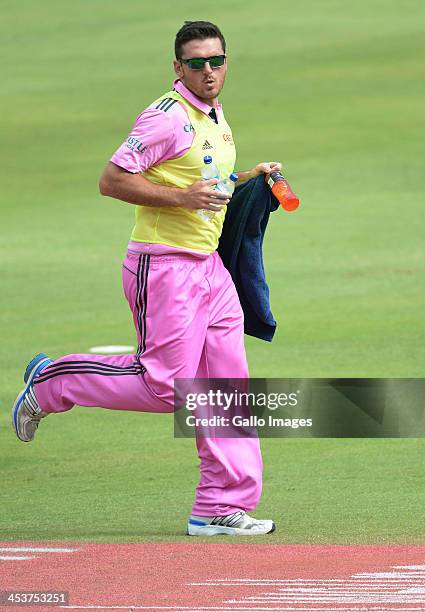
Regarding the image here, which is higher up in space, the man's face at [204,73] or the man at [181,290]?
the man's face at [204,73]

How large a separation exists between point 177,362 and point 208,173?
2.57 ft

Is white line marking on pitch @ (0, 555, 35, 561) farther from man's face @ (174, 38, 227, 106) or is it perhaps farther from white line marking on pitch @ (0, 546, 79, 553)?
man's face @ (174, 38, 227, 106)

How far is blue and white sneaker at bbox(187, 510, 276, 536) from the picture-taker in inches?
266

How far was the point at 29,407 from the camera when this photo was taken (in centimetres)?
693

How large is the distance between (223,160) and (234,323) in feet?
2.24

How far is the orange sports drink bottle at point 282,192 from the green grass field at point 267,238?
134 cm

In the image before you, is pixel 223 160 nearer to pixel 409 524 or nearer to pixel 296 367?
pixel 409 524

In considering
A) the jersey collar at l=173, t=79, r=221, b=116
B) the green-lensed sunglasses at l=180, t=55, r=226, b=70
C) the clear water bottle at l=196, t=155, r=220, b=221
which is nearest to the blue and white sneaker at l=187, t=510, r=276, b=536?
the clear water bottle at l=196, t=155, r=220, b=221

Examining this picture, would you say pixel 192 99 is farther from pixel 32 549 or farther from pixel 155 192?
pixel 32 549

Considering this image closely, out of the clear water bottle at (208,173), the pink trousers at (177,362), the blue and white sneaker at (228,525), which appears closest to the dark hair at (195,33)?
the clear water bottle at (208,173)

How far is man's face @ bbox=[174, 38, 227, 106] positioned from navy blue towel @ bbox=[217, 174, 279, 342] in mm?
476

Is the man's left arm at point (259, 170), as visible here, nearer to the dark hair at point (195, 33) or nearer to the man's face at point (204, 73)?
the man's face at point (204, 73)

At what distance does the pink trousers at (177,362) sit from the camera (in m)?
6.67

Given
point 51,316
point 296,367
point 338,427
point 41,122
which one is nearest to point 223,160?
point 338,427
